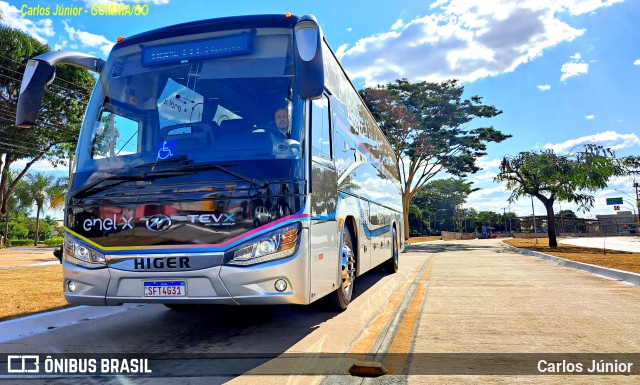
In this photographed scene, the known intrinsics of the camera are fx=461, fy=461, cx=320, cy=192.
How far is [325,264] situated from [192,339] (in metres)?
1.58

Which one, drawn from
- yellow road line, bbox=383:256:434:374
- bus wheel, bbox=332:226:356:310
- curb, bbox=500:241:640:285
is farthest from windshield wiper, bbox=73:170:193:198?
curb, bbox=500:241:640:285

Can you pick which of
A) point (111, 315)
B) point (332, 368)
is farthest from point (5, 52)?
point (332, 368)

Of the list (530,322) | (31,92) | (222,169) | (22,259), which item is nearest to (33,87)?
(31,92)

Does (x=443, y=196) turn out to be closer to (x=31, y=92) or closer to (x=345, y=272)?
(x=345, y=272)

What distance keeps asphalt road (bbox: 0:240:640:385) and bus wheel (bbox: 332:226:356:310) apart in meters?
0.18

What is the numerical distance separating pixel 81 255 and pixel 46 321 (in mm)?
1676

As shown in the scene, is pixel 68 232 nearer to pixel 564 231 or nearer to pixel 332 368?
pixel 332 368

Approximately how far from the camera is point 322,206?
479cm

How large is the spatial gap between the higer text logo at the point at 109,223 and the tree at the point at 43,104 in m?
22.5

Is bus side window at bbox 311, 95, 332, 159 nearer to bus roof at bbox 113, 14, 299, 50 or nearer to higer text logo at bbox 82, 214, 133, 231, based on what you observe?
bus roof at bbox 113, 14, 299, 50

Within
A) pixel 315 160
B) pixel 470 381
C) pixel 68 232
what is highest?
pixel 315 160

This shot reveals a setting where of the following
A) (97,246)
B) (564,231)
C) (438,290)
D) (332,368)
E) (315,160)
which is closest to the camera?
(332,368)

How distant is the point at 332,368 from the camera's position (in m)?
3.71

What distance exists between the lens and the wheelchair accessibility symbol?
440 cm
